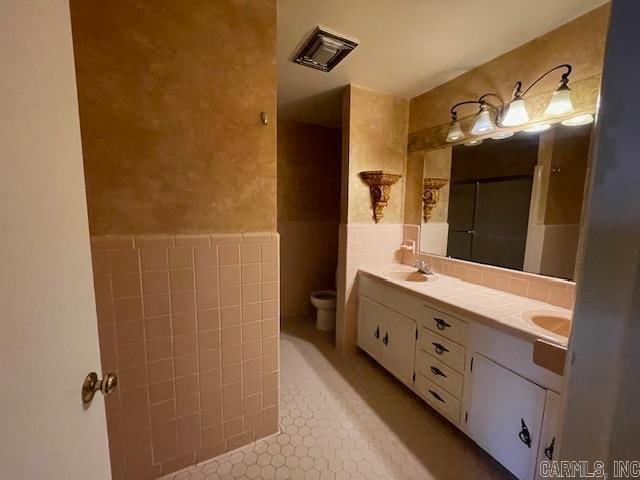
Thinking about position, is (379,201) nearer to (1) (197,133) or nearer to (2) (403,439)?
(1) (197,133)

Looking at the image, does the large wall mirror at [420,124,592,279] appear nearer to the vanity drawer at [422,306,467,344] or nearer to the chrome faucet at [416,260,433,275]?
the chrome faucet at [416,260,433,275]

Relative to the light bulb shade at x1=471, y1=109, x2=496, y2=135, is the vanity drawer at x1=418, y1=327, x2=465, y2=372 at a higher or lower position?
lower

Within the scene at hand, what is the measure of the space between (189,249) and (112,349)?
521 mm

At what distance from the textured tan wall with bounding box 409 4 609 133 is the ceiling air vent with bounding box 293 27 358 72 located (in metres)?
0.88

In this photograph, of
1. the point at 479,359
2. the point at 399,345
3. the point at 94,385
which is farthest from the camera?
the point at 399,345

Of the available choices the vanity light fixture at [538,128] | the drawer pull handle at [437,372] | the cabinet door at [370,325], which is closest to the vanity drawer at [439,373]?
the drawer pull handle at [437,372]

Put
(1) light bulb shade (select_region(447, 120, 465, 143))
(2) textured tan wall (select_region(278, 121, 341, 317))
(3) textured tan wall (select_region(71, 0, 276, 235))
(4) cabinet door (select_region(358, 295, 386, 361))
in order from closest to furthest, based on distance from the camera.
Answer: (3) textured tan wall (select_region(71, 0, 276, 235)), (1) light bulb shade (select_region(447, 120, 465, 143)), (4) cabinet door (select_region(358, 295, 386, 361)), (2) textured tan wall (select_region(278, 121, 341, 317))

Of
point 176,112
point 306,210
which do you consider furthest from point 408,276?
point 176,112

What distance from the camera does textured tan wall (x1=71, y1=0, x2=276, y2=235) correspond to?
3.31ft

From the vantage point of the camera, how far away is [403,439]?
58.0 inches

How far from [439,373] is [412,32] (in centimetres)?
202

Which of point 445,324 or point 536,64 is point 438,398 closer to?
point 445,324

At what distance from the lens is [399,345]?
1.86m

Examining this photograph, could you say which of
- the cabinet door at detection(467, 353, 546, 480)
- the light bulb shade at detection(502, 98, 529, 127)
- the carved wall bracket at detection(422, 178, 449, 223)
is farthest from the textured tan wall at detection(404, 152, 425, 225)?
the cabinet door at detection(467, 353, 546, 480)
